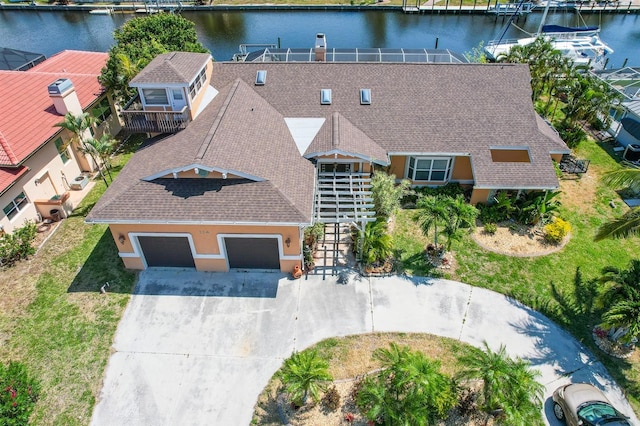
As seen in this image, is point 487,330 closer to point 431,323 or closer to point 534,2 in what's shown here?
point 431,323

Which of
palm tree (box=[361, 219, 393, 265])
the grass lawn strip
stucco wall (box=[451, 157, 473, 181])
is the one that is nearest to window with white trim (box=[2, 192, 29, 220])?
the grass lawn strip

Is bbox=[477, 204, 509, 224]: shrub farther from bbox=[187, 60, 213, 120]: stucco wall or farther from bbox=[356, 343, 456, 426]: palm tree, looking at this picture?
bbox=[187, 60, 213, 120]: stucco wall

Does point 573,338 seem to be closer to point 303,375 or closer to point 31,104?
point 303,375

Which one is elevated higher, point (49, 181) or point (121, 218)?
point (121, 218)

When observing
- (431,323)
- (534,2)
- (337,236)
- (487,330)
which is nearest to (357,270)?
(337,236)

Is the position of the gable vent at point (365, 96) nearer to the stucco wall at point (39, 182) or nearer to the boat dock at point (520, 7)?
the stucco wall at point (39, 182)

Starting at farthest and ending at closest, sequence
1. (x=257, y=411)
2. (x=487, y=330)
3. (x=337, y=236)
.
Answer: (x=337, y=236) < (x=487, y=330) < (x=257, y=411)
